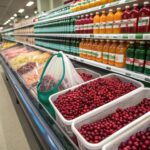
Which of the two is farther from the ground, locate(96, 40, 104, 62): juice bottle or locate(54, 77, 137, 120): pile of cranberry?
locate(96, 40, 104, 62): juice bottle

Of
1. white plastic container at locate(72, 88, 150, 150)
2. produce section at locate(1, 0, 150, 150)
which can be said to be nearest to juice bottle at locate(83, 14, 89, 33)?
produce section at locate(1, 0, 150, 150)

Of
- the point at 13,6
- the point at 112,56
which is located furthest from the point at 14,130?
the point at 13,6

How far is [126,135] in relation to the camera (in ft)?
3.50

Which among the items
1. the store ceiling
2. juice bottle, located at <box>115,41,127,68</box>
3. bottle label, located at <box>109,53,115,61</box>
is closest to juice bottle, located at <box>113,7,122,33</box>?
juice bottle, located at <box>115,41,127,68</box>

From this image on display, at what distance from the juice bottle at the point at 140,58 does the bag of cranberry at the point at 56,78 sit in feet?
1.97

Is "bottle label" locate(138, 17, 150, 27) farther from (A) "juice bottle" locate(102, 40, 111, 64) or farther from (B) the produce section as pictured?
(A) "juice bottle" locate(102, 40, 111, 64)

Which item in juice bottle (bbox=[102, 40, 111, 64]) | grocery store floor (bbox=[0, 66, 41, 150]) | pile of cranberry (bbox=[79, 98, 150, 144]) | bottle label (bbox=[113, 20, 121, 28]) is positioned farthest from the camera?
grocery store floor (bbox=[0, 66, 41, 150])

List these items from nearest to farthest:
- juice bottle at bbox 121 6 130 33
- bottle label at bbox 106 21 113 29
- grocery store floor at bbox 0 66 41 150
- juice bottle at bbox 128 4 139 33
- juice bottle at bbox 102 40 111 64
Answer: juice bottle at bbox 128 4 139 33 → juice bottle at bbox 121 6 130 33 → bottle label at bbox 106 21 113 29 → juice bottle at bbox 102 40 111 64 → grocery store floor at bbox 0 66 41 150

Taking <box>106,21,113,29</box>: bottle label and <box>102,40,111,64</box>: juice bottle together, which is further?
<box>102,40,111,64</box>: juice bottle

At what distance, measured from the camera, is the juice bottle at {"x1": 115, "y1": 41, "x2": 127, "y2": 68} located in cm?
190

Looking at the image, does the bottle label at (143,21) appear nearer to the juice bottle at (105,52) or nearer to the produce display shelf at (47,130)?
the juice bottle at (105,52)

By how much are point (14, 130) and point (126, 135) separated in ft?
7.58

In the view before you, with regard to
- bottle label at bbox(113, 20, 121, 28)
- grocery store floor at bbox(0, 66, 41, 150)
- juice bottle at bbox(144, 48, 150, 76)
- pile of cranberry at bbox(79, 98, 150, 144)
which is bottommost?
grocery store floor at bbox(0, 66, 41, 150)

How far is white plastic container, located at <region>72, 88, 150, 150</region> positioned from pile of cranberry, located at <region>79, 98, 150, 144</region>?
0.12 feet
